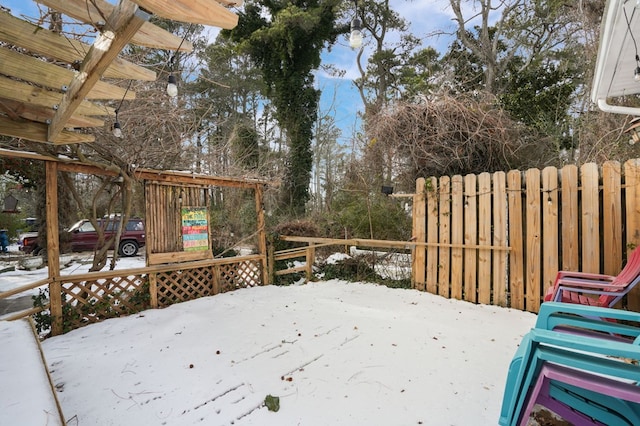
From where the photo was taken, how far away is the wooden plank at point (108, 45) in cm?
116

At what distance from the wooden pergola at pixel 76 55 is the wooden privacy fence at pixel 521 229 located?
3.75m

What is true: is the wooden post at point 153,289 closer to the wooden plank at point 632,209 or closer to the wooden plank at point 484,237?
the wooden plank at point 484,237

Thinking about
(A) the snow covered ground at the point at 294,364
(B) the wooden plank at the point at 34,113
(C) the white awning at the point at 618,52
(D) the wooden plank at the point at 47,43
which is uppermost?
(C) the white awning at the point at 618,52

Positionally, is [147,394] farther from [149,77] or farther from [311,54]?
[311,54]

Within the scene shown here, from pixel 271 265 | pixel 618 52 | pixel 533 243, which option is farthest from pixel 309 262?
pixel 618 52

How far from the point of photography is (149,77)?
2.06m

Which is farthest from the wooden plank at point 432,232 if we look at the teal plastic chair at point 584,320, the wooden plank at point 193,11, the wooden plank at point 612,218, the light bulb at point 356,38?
the wooden plank at point 193,11

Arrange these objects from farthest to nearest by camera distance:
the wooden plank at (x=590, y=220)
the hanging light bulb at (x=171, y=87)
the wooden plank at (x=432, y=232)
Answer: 1. the wooden plank at (x=432, y=232)
2. the wooden plank at (x=590, y=220)
3. the hanging light bulb at (x=171, y=87)

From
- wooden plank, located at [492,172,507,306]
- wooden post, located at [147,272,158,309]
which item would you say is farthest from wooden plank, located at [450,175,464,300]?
wooden post, located at [147,272,158,309]

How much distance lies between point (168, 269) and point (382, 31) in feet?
41.9

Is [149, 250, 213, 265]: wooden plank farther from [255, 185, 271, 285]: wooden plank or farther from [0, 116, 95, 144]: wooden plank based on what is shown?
[0, 116, 95, 144]: wooden plank

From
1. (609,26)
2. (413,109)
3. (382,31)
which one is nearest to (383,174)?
(413,109)

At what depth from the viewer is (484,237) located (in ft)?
13.0

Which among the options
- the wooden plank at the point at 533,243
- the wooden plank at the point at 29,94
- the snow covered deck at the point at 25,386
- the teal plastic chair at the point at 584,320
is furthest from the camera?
the wooden plank at the point at 533,243
